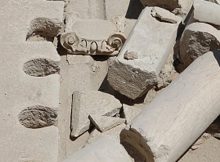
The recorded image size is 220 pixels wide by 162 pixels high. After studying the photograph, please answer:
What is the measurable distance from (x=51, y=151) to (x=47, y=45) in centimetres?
151

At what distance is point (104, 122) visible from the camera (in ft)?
21.6

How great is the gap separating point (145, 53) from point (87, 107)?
965mm

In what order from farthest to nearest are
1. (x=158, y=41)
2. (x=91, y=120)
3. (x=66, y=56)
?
1. (x=66, y=56)
2. (x=158, y=41)
3. (x=91, y=120)

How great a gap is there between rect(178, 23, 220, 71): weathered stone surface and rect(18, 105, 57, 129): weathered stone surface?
80.1 inches

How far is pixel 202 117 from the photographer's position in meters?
6.13

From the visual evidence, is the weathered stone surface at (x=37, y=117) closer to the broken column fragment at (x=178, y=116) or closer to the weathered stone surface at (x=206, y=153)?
the broken column fragment at (x=178, y=116)

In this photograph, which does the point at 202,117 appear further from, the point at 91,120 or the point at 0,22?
the point at 0,22

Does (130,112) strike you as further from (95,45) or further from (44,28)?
(44,28)

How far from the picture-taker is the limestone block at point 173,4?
7.85 meters

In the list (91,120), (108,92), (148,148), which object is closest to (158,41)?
(108,92)

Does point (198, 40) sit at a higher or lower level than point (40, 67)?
higher

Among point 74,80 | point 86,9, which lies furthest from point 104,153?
point 86,9

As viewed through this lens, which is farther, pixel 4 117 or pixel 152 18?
pixel 152 18

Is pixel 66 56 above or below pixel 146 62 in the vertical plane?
below
